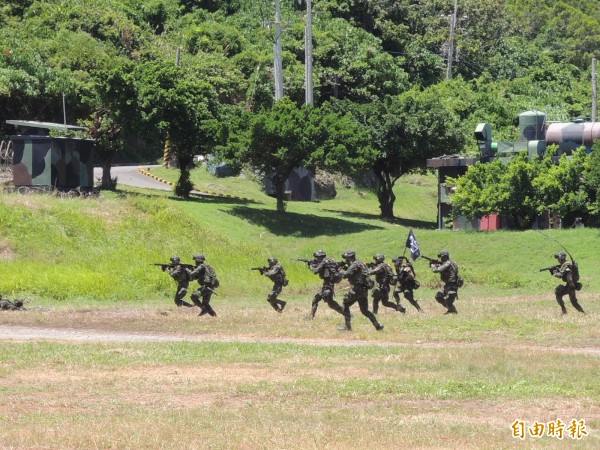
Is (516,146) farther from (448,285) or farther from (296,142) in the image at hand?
(448,285)

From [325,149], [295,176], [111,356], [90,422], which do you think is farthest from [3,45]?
[90,422]

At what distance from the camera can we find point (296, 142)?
52969 mm

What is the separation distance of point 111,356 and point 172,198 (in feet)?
107

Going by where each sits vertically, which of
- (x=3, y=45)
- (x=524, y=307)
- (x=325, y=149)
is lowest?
(x=524, y=307)

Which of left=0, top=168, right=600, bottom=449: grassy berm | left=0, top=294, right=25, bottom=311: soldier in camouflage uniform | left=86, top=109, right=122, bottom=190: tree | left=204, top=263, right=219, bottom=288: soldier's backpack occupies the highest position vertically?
left=86, top=109, right=122, bottom=190: tree

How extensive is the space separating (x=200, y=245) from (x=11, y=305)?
1451 cm

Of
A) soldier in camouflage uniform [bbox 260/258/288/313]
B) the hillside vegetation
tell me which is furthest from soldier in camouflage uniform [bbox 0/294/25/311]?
soldier in camouflage uniform [bbox 260/258/288/313]

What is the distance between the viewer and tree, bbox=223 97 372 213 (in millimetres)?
52656

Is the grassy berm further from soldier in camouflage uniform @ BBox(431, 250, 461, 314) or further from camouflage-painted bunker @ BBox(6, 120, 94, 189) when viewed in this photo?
camouflage-painted bunker @ BBox(6, 120, 94, 189)

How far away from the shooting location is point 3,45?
69938 millimetres

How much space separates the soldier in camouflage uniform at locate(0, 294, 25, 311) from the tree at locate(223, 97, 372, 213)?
2085 cm

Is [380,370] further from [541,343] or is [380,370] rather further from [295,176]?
[295,176]

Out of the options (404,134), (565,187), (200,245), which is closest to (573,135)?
(565,187)

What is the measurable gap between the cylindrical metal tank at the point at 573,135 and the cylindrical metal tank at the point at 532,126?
865 millimetres
